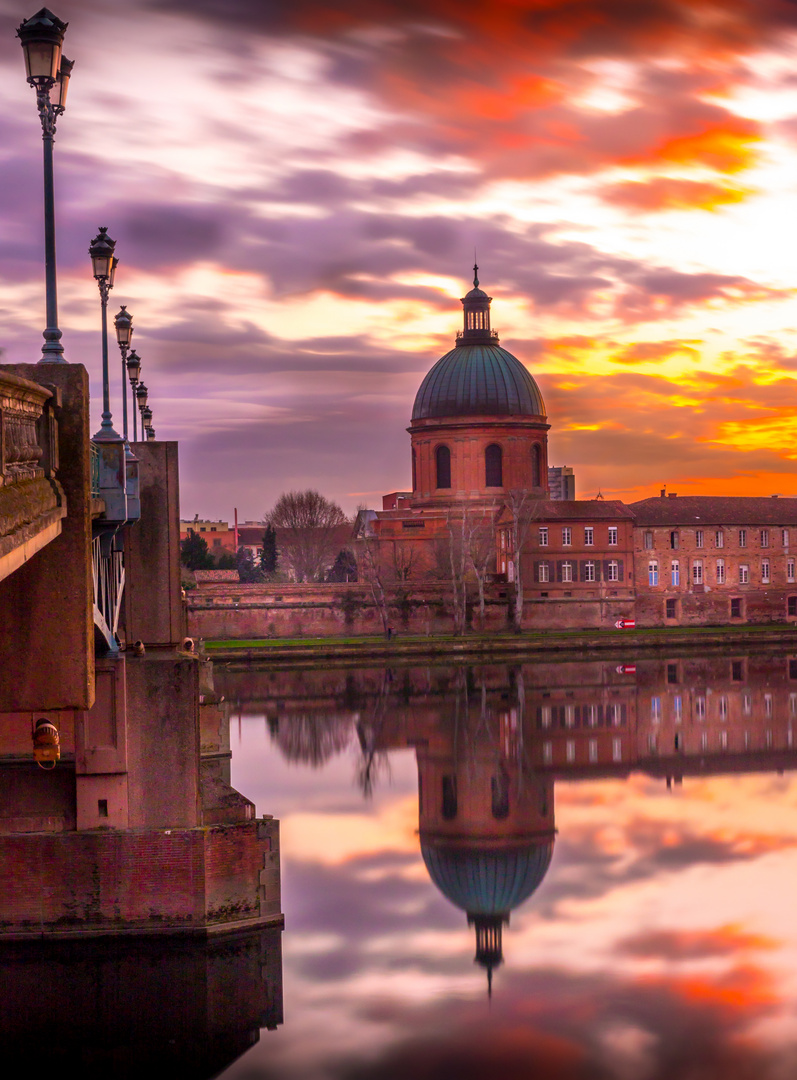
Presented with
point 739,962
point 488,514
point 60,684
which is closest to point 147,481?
point 60,684

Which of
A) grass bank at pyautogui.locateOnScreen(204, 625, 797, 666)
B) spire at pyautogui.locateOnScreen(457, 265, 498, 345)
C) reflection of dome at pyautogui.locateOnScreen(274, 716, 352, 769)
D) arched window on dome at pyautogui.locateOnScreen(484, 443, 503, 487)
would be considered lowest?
reflection of dome at pyautogui.locateOnScreen(274, 716, 352, 769)

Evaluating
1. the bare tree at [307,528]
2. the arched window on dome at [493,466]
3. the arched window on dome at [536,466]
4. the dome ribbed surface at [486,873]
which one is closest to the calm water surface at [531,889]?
the dome ribbed surface at [486,873]

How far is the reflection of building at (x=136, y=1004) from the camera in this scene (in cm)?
1502

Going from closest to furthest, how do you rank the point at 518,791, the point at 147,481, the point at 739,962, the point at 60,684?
the point at 60,684, the point at 739,962, the point at 147,481, the point at 518,791

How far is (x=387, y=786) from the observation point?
33031 millimetres

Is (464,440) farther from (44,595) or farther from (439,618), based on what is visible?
(44,595)

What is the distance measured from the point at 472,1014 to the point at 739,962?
4.16 meters

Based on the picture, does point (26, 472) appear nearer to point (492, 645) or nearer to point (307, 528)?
point (492, 645)

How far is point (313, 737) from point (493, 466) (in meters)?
42.9

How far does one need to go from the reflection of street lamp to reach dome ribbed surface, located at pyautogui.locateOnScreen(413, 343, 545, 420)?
70.1 m

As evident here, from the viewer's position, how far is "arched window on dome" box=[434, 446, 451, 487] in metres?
82.6

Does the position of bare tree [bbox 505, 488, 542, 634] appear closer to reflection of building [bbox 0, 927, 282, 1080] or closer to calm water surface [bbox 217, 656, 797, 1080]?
calm water surface [bbox 217, 656, 797, 1080]

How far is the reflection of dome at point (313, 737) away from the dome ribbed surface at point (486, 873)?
37.2 ft

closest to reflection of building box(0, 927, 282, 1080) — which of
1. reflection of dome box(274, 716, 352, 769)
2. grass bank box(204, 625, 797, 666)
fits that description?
reflection of dome box(274, 716, 352, 769)
